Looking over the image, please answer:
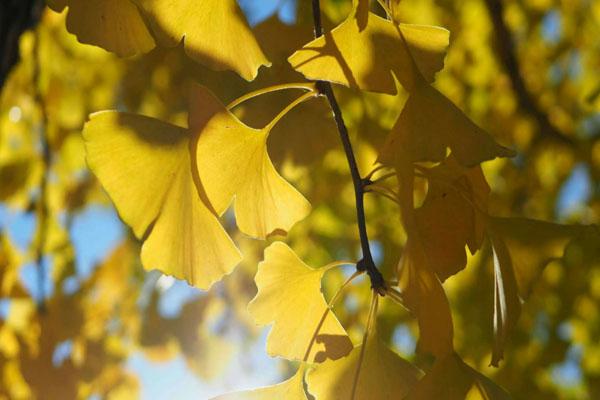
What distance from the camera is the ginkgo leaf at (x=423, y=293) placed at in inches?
16.9

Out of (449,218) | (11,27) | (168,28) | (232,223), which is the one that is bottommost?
(232,223)

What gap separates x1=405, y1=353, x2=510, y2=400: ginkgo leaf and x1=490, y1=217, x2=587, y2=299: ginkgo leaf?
0.07 m

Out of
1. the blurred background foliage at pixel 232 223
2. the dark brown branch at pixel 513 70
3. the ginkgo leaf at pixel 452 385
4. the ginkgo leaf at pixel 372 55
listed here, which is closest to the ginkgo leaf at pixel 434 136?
the ginkgo leaf at pixel 372 55

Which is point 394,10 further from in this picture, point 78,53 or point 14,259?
point 78,53

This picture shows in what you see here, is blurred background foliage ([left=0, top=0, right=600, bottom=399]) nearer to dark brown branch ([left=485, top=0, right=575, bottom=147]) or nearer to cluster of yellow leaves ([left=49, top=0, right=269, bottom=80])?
dark brown branch ([left=485, top=0, right=575, bottom=147])

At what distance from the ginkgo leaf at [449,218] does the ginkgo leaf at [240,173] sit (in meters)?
0.09

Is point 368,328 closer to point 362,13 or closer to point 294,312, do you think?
point 294,312

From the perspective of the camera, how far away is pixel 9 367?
1354 mm

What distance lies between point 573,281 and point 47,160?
1482 millimetres

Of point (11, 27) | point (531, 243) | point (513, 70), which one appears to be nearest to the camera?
point (531, 243)

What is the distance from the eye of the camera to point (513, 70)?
166cm

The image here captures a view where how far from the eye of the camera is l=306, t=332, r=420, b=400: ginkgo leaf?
50 centimetres

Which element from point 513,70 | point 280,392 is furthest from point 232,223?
point 280,392

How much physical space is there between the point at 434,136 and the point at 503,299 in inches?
4.1
